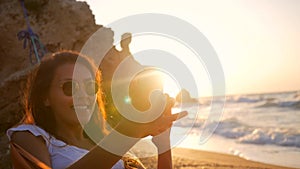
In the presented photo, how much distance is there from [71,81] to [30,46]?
29.3ft

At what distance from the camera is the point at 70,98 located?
7.05 ft

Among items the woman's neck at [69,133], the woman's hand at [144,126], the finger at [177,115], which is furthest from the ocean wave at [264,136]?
the woman's hand at [144,126]

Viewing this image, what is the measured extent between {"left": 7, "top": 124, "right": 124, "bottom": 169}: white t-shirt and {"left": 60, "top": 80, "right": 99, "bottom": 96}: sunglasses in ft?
0.83

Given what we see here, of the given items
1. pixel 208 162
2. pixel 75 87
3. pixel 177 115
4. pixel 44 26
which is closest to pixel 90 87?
pixel 75 87

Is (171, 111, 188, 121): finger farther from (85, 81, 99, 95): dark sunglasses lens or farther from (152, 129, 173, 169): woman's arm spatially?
(85, 81, 99, 95): dark sunglasses lens

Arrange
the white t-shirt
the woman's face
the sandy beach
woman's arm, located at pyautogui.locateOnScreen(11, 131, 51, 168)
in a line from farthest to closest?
the sandy beach → the woman's face → the white t-shirt → woman's arm, located at pyautogui.locateOnScreen(11, 131, 51, 168)

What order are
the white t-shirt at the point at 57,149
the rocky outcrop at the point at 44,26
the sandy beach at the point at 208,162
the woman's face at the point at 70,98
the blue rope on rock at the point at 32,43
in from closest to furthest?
the white t-shirt at the point at 57,149 → the woman's face at the point at 70,98 → the sandy beach at the point at 208,162 → the blue rope on rock at the point at 32,43 → the rocky outcrop at the point at 44,26

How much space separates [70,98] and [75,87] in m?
0.07

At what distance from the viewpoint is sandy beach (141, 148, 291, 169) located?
9195 mm

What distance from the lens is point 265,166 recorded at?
920 centimetres

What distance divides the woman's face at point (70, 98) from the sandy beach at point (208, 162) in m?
6.35

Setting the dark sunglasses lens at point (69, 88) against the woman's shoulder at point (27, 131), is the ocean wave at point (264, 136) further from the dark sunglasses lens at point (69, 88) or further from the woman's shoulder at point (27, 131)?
the woman's shoulder at point (27, 131)

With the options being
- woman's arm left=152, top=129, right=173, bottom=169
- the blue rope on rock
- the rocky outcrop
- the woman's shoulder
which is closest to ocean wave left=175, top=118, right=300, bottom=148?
the rocky outcrop

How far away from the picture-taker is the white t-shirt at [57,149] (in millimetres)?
1933
